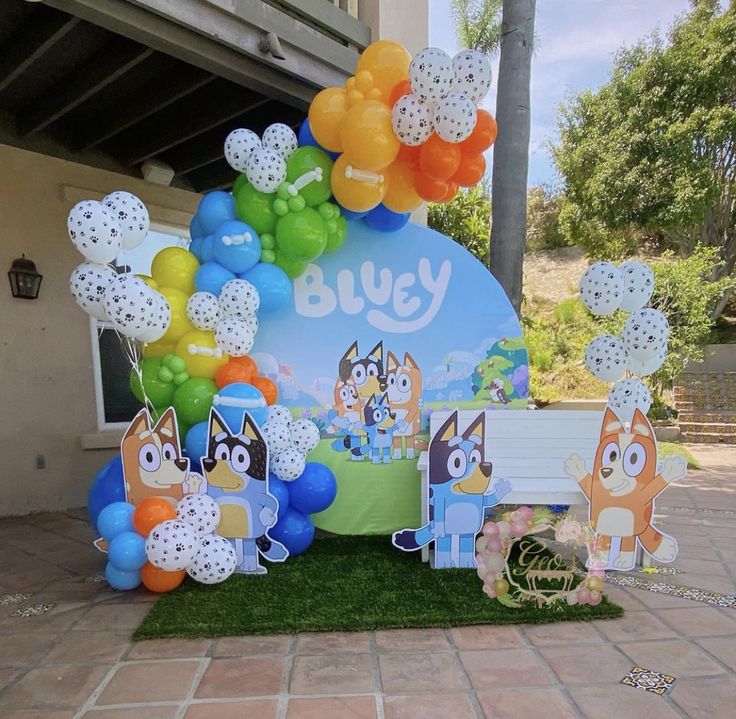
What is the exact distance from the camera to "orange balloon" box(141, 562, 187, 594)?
2.67 m

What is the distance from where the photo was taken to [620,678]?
1.98 metres

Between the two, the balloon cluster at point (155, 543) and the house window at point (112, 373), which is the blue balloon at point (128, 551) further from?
the house window at point (112, 373)

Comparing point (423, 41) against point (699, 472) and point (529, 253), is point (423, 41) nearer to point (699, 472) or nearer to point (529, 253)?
point (699, 472)

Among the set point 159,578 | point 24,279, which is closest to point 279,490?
point 159,578

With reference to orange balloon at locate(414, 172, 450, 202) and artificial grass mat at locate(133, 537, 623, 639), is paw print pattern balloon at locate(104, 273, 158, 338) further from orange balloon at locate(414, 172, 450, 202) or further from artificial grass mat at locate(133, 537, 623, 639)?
orange balloon at locate(414, 172, 450, 202)

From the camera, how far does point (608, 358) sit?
117 inches

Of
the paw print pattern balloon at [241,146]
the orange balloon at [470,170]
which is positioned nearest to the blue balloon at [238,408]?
the paw print pattern balloon at [241,146]

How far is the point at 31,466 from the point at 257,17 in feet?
12.4

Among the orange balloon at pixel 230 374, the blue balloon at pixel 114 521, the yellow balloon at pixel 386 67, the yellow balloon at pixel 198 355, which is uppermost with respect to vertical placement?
the yellow balloon at pixel 386 67

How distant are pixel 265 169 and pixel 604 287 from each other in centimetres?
199

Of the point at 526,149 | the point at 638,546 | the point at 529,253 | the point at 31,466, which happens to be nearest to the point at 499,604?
the point at 638,546

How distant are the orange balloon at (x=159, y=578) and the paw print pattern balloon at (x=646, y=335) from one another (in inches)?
106

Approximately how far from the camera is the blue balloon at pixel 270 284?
3.14 meters

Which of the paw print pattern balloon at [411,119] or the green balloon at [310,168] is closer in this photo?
the paw print pattern balloon at [411,119]
